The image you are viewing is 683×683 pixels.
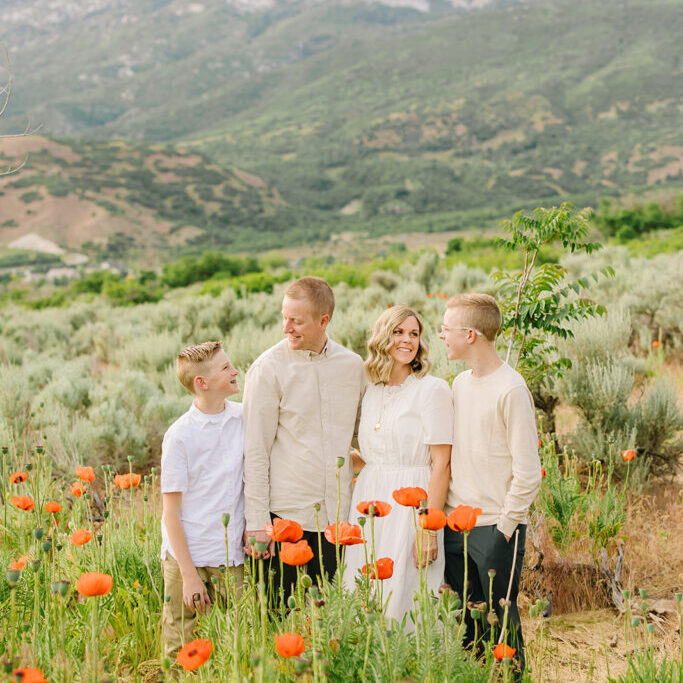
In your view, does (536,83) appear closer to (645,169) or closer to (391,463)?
(645,169)

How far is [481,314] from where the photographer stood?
106 inches

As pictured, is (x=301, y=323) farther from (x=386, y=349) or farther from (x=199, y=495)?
(x=199, y=495)

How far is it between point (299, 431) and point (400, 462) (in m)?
0.46

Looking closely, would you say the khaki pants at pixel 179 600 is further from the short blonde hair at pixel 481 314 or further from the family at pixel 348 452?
the short blonde hair at pixel 481 314

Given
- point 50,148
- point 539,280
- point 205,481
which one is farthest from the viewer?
point 50,148

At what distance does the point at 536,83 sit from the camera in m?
138

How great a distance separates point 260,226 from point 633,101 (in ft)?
257

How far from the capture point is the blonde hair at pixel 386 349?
9.37 ft

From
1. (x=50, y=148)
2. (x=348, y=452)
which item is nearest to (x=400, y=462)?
(x=348, y=452)

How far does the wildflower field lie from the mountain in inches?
2416

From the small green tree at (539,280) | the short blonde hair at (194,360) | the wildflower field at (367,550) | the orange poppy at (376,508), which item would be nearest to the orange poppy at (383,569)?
the wildflower field at (367,550)

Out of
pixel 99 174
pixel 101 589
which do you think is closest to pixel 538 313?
pixel 101 589

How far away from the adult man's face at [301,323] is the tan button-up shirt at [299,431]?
0.09m

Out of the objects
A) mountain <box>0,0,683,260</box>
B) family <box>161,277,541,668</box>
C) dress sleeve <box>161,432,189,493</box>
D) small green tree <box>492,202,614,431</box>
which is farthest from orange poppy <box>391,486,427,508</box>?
mountain <box>0,0,683,260</box>
